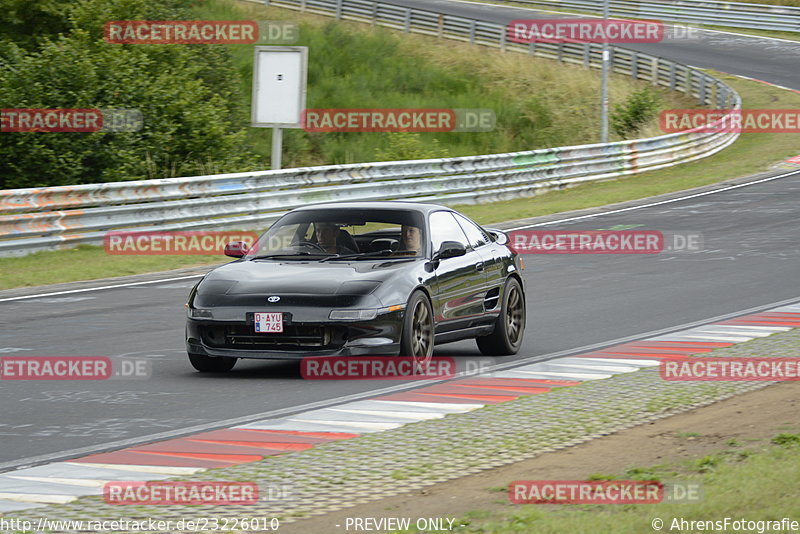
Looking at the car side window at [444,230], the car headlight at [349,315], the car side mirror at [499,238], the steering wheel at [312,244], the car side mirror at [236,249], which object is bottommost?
A: the car headlight at [349,315]

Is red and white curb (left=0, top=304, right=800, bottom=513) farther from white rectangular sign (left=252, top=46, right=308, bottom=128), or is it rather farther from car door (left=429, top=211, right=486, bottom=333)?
white rectangular sign (left=252, top=46, right=308, bottom=128)

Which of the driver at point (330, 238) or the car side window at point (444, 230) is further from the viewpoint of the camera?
the car side window at point (444, 230)

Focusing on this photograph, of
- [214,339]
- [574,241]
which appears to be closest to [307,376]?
[214,339]

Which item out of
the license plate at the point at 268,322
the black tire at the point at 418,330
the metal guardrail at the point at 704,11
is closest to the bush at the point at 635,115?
the metal guardrail at the point at 704,11

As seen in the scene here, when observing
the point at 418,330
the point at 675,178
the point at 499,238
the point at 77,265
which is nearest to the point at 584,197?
the point at 675,178

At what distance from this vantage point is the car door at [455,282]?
1140 centimetres

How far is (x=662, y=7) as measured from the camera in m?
66.7

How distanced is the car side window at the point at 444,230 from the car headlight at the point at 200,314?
2.10m

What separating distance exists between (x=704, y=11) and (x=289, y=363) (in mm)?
58885

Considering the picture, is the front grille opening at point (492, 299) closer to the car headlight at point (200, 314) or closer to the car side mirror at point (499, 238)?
the car side mirror at point (499, 238)

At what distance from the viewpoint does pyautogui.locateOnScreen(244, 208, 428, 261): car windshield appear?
449 inches

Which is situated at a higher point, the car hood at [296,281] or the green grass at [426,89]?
the green grass at [426,89]

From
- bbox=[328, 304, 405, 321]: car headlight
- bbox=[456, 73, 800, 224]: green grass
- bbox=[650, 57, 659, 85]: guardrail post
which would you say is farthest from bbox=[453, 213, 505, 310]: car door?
bbox=[650, 57, 659, 85]: guardrail post

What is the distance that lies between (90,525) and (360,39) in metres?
43.4
